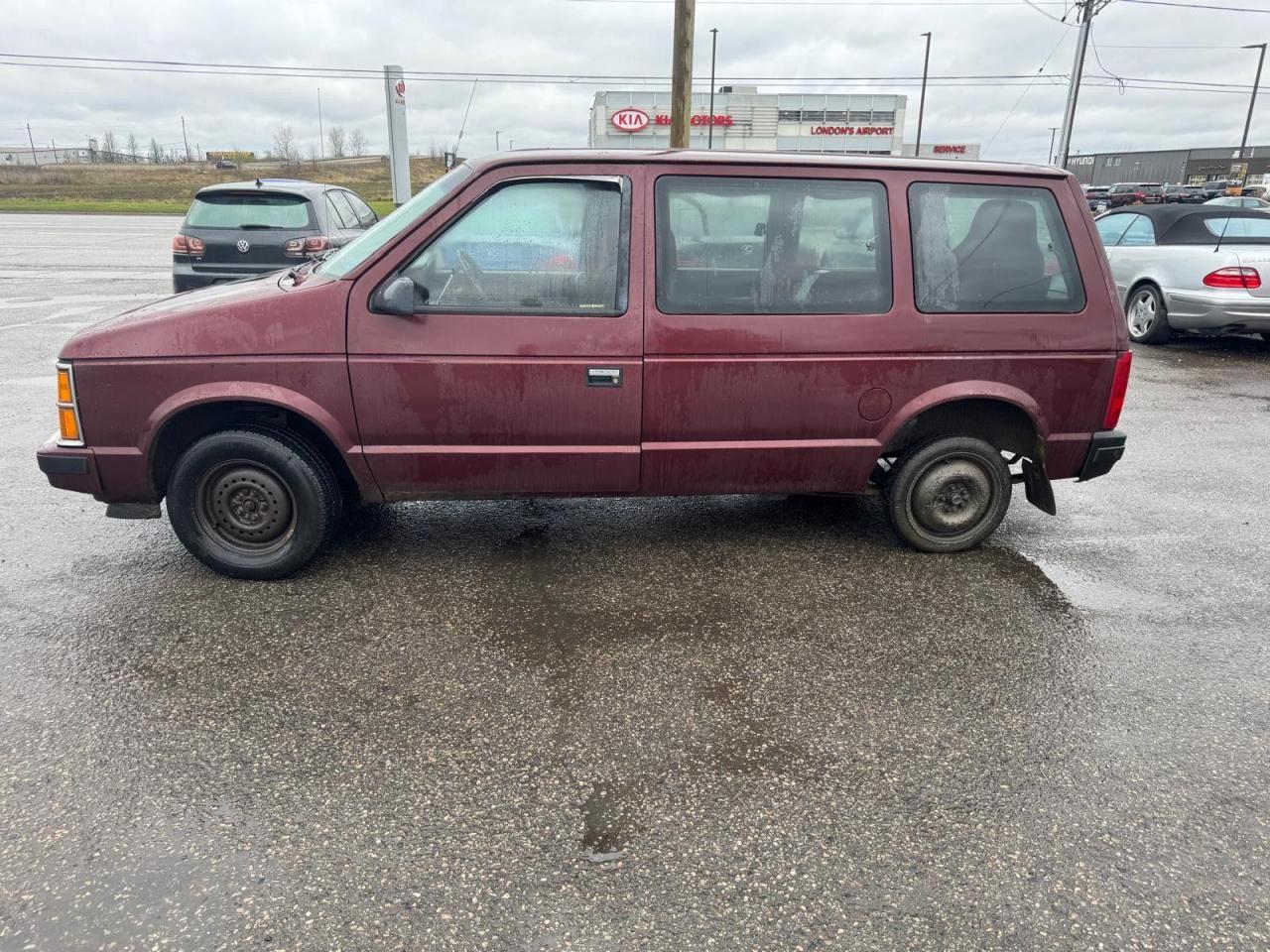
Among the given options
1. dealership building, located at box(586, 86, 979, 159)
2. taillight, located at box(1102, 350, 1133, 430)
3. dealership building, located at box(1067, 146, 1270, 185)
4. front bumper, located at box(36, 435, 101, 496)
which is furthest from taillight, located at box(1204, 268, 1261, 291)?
dealership building, located at box(1067, 146, 1270, 185)

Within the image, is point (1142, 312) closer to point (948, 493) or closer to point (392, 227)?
point (948, 493)

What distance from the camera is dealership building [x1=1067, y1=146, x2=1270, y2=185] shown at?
237ft

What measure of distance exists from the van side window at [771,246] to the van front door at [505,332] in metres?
0.19

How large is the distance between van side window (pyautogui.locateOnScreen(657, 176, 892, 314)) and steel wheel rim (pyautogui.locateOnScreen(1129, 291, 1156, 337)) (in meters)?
7.74

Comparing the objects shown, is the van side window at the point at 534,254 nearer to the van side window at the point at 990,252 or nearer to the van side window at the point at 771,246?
the van side window at the point at 771,246

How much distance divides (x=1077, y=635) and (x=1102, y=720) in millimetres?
662

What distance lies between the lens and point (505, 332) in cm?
370

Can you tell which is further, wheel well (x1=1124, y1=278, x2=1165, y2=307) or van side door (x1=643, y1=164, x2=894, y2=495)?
wheel well (x1=1124, y1=278, x2=1165, y2=307)

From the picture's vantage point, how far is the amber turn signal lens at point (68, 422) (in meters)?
3.69

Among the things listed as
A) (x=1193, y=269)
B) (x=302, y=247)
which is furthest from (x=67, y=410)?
(x=1193, y=269)

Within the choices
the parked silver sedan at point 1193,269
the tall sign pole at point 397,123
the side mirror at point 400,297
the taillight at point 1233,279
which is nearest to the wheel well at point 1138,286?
the parked silver sedan at point 1193,269

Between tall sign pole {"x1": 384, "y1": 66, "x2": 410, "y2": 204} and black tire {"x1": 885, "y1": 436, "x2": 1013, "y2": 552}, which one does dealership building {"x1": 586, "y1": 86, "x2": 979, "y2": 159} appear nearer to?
tall sign pole {"x1": 384, "y1": 66, "x2": 410, "y2": 204}

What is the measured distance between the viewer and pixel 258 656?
10.8ft

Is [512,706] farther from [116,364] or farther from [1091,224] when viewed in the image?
[1091,224]
